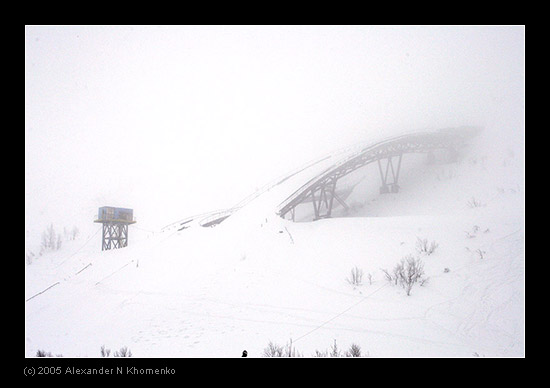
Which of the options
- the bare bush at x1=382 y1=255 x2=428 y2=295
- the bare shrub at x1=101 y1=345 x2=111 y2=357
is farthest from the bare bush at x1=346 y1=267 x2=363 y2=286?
the bare shrub at x1=101 y1=345 x2=111 y2=357

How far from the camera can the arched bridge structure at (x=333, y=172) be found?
21.6 metres

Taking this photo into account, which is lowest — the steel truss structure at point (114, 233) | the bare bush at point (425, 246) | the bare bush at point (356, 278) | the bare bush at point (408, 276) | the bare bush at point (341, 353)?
the steel truss structure at point (114, 233)

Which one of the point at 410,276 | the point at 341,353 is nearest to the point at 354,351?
the point at 341,353

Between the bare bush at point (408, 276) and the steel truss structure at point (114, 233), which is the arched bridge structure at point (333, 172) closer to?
the steel truss structure at point (114, 233)

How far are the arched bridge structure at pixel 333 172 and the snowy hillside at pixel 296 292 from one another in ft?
12.6

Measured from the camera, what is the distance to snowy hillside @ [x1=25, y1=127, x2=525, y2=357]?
727 centimetres

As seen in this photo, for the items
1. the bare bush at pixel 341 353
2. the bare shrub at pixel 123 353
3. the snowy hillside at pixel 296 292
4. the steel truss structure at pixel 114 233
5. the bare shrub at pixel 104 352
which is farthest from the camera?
the steel truss structure at pixel 114 233

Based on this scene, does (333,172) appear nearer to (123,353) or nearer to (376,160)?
(376,160)

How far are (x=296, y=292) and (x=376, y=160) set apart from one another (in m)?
22.4

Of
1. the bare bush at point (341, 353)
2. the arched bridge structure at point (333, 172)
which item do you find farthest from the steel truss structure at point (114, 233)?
the bare bush at point (341, 353)

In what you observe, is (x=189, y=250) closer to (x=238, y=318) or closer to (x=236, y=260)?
(x=236, y=260)

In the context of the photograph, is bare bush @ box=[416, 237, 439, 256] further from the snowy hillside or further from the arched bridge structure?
the arched bridge structure
